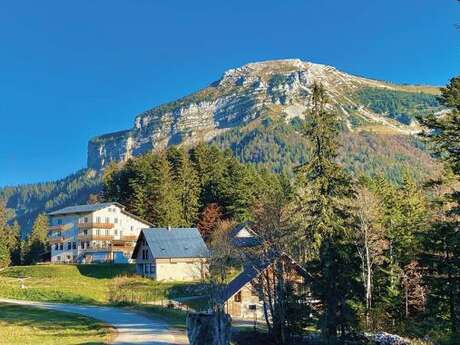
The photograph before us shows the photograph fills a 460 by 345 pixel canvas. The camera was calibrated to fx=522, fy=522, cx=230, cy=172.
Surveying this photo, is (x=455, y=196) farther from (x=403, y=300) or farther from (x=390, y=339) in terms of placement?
(x=403, y=300)

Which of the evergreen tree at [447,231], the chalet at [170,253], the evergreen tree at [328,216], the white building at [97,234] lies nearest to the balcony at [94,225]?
the white building at [97,234]

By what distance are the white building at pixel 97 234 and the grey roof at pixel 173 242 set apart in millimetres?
18450

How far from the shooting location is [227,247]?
48.4 meters

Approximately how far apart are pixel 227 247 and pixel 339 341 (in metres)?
16.9

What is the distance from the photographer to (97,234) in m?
97.5

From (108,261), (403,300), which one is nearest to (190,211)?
(108,261)

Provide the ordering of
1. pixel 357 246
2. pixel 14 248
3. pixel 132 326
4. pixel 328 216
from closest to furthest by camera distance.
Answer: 1. pixel 132 326
2. pixel 328 216
3. pixel 357 246
4. pixel 14 248

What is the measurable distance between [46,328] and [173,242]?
143ft

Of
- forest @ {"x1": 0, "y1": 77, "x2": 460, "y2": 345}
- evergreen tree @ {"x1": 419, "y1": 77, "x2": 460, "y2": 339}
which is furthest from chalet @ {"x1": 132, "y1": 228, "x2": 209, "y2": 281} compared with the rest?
evergreen tree @ {"x1": 419, "y1": 77, "x2": 460, "y2": 339}

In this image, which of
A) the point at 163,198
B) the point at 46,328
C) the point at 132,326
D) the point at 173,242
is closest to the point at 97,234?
the point at 163,198

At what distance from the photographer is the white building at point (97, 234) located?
314 feet

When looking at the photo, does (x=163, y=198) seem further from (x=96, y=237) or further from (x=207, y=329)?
(x=207, y=329)

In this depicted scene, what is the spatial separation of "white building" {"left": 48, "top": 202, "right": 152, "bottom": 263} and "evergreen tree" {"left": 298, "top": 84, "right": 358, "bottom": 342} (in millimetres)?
63204

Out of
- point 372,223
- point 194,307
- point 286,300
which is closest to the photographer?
point 286,300
